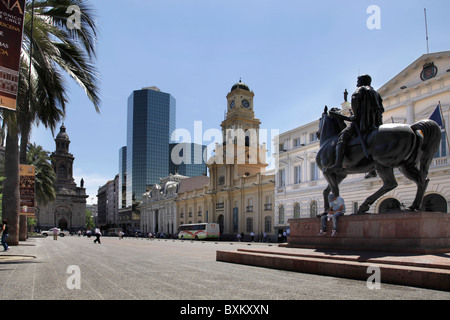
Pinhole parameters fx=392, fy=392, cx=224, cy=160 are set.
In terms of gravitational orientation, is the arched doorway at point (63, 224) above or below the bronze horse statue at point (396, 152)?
below

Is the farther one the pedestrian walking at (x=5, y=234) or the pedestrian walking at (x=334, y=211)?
the pedestrian walking at (x=5, y=234)

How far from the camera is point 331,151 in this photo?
1016cm

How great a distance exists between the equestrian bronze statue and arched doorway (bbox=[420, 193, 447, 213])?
19.7 m

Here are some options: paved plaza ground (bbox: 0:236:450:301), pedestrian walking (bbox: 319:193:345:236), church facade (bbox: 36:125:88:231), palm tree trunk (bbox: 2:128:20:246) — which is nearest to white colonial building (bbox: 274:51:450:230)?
pedestrian walking (bbox: 319:193:345:236)

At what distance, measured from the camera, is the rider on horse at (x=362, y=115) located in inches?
370

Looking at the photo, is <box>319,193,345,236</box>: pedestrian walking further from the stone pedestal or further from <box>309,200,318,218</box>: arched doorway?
<box>309,200,318,218</box>: arched doorway

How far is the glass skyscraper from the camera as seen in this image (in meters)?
137

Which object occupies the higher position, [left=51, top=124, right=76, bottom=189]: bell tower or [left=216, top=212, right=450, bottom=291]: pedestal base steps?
[left=51, top=124, right=76, bottom=189]: bell tower


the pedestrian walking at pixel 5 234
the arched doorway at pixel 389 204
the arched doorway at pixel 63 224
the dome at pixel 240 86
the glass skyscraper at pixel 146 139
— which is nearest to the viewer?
the pedestrian walking at pixel 5 234

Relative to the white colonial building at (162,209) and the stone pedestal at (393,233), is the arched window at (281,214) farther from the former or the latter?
the white colonial building at (162,209)

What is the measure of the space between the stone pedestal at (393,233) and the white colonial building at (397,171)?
53.5ft

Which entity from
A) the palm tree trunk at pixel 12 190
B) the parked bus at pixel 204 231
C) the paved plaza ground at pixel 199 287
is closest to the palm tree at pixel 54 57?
the palm tree trunk at pixel 12 190

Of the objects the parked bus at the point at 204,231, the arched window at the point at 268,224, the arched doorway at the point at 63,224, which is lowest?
the arched doorway at the point at 63,224

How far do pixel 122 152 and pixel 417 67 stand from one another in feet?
533
